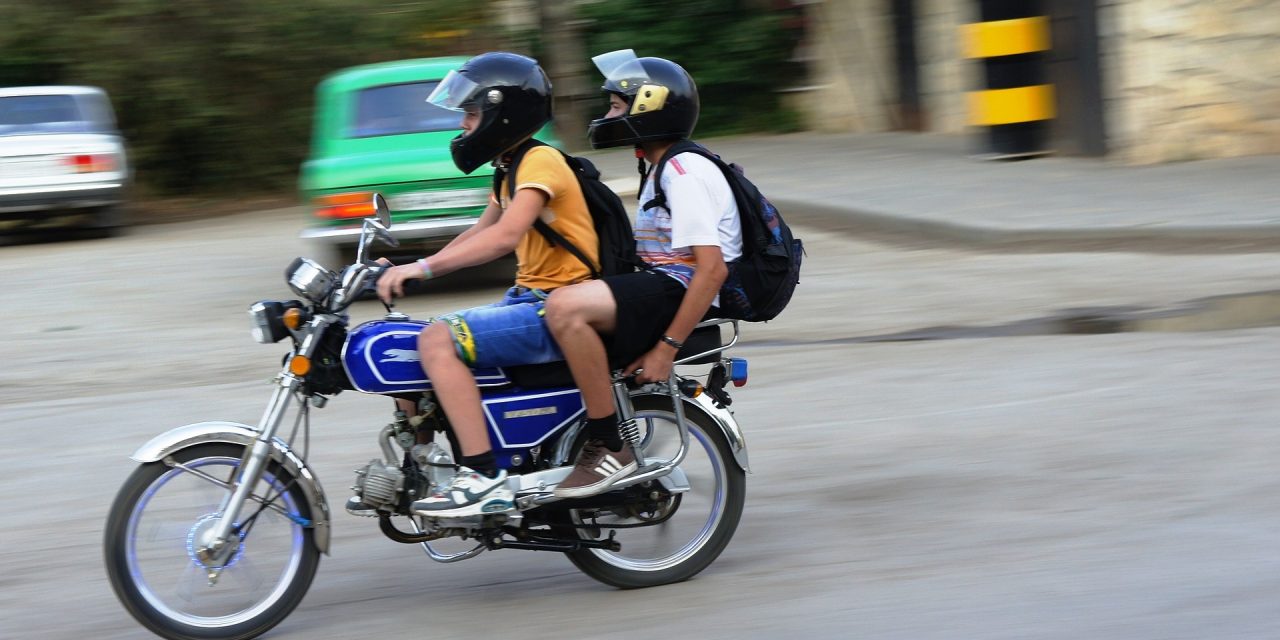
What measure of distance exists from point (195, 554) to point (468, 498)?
81 centimetres

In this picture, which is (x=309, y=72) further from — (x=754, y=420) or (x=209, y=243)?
(x=754, y=420)

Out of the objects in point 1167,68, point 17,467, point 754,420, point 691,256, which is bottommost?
point 1167,68

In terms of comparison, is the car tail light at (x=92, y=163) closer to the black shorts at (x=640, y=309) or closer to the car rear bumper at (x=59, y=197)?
the car rear bumper at (x=59, y=197)

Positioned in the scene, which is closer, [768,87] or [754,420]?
[754,420]

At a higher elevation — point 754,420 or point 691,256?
point 691,256

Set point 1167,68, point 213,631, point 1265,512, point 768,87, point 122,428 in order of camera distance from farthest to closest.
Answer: point 768,87
point 1167,68
point 122,428
point 1265,512
point 213,631

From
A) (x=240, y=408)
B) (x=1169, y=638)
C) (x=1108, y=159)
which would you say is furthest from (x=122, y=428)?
(x=1108, y=159)

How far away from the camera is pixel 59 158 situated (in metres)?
15.7

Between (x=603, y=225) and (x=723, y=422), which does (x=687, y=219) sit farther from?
(x=723, y=422)

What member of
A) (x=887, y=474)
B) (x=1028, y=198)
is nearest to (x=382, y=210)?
(x=887, y=474)

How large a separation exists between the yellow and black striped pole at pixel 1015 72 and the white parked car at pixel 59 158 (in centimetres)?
991

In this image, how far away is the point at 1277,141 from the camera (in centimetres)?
1509

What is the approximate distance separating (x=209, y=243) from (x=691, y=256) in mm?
12338

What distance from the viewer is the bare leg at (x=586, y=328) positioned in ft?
14.0
